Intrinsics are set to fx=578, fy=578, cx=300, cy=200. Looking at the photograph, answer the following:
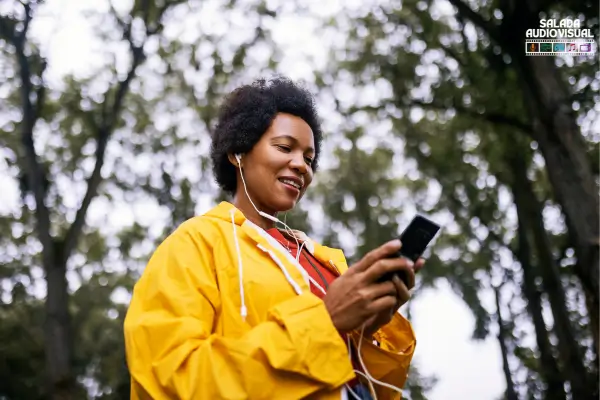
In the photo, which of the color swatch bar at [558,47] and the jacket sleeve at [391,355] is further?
the color swatch bar at [558,47]

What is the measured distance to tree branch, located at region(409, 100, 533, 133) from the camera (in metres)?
5.63

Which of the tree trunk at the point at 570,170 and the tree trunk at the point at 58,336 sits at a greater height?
the tree trunk at the point at 570,170

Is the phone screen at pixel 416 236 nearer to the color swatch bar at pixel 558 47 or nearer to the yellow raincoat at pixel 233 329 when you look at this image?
the yellow raincoat at pixel 233 329

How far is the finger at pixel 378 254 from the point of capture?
1537mm

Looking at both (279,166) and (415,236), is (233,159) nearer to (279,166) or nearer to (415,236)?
(279,166)

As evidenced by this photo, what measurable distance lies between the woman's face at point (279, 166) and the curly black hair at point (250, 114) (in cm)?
6

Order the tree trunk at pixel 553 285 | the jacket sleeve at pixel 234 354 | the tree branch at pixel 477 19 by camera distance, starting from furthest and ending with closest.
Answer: the tree trunk at pixel 553 285, the tree branch at pixel 477 19, the jacket sleeve at pixel 234 354

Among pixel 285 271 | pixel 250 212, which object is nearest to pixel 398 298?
pixel 285 271

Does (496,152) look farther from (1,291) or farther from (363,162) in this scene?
(1,291)

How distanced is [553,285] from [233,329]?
342 inches

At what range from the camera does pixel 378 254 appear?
155cm

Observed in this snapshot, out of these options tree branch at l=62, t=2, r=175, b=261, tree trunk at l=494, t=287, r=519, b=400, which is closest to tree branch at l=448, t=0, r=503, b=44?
tree branch at l=62, t=2, r=175, b=261
